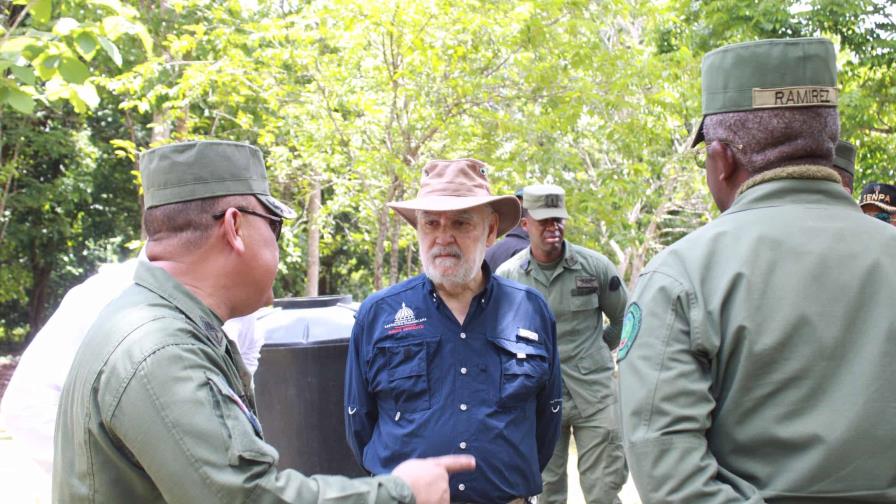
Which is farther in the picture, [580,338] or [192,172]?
[580,338]

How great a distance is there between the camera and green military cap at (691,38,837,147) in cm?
205

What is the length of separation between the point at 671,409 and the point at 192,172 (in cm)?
135

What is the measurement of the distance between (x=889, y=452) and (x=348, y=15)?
7.71 metres

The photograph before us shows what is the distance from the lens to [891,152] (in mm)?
9641

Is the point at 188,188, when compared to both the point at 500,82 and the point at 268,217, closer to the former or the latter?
the point at 268,217

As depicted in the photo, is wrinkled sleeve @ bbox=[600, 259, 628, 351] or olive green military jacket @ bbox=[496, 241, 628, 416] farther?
wrinkled sleeve @ bbox=[600, 259, 628, 351]

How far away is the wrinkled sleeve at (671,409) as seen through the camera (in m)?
1.88

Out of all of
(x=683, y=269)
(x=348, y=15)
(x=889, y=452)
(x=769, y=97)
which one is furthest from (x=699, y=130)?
(x=348, y=15)

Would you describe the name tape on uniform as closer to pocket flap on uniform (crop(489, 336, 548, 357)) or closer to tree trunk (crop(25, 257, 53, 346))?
pocket flap on uniform (crop(489, 336, 548, 357))

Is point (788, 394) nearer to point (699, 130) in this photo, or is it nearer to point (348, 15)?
point (699, 130)

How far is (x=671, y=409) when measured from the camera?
1.91 m

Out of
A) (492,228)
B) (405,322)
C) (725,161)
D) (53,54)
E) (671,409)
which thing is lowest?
A: (405,322)

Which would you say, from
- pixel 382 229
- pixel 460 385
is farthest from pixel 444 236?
pixel 382 229

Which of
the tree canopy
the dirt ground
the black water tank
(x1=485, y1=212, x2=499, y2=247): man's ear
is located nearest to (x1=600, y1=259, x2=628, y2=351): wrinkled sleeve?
the dirt ground
